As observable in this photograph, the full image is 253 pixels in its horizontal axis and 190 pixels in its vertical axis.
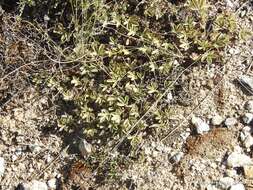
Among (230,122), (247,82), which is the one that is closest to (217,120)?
(230,122)

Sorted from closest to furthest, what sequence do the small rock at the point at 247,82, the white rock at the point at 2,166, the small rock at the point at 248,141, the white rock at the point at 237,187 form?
the white rock at the point at 237,187, the small rock at the point at 248,141, the small rock at the point at 247,82, the white rock at the point at 2,166

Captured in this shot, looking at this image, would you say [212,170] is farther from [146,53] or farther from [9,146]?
[9,146]

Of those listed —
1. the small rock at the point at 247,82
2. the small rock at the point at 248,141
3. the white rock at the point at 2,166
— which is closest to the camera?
the small rock at the point at 248,141

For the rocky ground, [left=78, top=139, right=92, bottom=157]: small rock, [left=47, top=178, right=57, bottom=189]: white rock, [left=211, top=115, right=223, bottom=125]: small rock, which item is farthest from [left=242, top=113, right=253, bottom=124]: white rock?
[left=47, top=178, right=57, bottom=189]: white rock

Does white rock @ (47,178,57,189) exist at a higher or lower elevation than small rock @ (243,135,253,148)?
lower

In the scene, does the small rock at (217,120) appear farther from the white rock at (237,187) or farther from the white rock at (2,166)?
the white rock at (2,166)

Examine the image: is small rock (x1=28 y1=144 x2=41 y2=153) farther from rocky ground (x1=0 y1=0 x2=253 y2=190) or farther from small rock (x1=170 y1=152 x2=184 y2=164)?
small rock (x1=170 y1=152 x2=184 y2=164)

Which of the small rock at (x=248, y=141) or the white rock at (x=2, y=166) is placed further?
the white rock at (x=2, y=166)

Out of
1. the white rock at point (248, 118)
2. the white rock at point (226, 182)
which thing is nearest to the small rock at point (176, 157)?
the white rock at point (226, 182)
